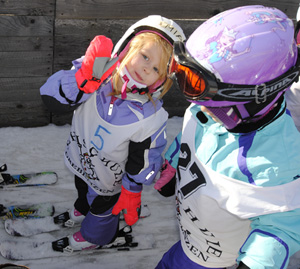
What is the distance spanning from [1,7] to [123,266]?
9.88ft

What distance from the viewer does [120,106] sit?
262 cm

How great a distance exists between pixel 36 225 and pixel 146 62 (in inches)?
84.0

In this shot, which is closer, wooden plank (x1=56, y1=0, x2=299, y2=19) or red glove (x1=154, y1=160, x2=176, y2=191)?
red glove (x1=154, y1=160, x2=176, y2=191)

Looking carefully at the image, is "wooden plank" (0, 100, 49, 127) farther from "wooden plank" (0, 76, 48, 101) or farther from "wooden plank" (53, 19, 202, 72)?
"wooden plank" (53, 19, 202, 72)

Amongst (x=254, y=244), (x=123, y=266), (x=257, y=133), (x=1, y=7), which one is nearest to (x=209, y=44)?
(x=257, y=133)

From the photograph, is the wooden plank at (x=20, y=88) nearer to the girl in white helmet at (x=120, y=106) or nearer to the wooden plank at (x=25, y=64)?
the wooden plank at (x=25, y=64)

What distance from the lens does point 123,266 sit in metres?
3.44

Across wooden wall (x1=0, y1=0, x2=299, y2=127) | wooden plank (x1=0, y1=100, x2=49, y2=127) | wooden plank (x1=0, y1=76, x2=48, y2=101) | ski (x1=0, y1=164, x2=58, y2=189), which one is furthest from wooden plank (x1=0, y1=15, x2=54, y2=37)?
ski (x1=0, y1=164, x2=58, y2=189)

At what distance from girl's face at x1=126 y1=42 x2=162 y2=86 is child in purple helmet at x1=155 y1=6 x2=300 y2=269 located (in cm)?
51

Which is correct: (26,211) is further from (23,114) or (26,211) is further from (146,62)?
(146,62)

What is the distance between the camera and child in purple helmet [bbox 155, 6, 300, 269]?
1.68 m

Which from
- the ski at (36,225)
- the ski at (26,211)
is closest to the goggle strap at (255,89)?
the ski at (36,225)

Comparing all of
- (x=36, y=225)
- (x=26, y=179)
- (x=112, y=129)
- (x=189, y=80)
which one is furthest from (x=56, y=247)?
(x=189, y=80)

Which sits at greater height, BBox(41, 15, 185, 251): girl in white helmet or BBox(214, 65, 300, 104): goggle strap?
BBox(214, 65, 300, 104): goggle strap
